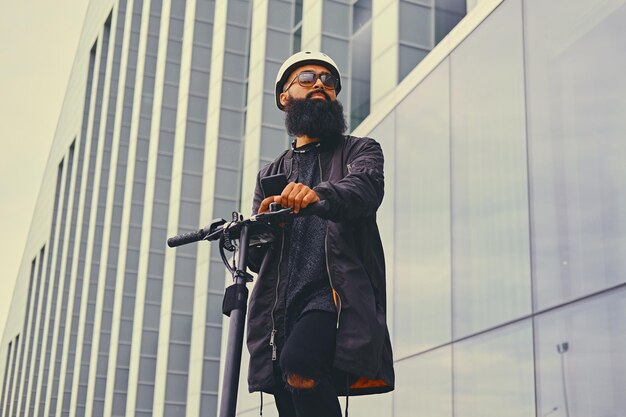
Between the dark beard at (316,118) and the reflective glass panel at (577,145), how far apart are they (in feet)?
16.9

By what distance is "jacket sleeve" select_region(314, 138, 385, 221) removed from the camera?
296cm

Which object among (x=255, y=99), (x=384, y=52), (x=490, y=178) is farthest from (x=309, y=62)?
(x=255, y=99)

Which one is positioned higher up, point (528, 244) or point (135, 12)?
point (135, 12)

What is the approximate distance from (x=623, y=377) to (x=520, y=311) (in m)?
1.72

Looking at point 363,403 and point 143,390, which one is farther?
point 143,390

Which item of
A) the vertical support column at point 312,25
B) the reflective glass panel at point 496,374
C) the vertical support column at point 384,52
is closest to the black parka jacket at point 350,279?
the reflective glass panel at point 496,374

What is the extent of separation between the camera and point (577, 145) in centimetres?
882

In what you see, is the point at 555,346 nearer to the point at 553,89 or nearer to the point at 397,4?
the point at 553,89

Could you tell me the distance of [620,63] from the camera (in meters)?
8.31

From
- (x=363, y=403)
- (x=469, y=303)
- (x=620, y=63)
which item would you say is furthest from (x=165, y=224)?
(x=620, y=63)

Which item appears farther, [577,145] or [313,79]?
[577,145]

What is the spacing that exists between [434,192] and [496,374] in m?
3.09

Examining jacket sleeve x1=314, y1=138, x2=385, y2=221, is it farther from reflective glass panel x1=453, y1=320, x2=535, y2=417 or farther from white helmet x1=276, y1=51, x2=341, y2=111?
reflective glass panel x1=453, y1=320, x2=535, y2=417

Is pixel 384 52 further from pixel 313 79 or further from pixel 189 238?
pixel 189 238
